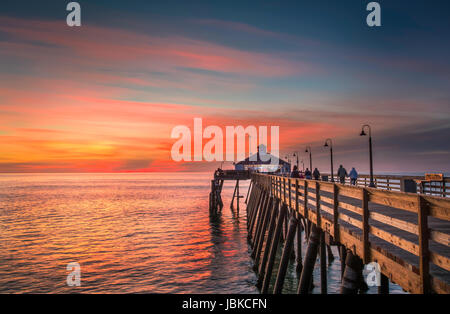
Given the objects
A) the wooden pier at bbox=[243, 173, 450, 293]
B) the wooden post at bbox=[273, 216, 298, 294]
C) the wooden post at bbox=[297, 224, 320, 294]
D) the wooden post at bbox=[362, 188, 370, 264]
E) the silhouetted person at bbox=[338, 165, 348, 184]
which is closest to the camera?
the wooden pier at bbox=[243, 173, 450, 293]

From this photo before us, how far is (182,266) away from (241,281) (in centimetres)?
415

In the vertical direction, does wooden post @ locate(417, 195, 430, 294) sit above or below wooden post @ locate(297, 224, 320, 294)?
above

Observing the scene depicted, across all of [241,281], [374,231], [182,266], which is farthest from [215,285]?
[374,231]

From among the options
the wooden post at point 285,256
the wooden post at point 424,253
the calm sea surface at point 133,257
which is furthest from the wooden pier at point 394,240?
the calm sea surface at point 133,257

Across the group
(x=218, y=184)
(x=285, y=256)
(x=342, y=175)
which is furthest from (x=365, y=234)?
(x=218, y=184)

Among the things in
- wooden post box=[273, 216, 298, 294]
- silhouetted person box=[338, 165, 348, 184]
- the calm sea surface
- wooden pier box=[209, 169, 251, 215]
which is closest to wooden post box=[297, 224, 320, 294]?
wooden post box=[273, 216, 298, 294]

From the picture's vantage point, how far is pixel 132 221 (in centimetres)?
3597

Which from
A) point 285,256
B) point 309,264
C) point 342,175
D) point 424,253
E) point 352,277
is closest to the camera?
point 424,253

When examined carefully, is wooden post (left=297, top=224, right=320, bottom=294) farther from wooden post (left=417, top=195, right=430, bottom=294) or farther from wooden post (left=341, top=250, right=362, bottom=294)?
wooden post (left=417, top=195, right=430, bottom=294)

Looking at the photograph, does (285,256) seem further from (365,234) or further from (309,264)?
(365,234)

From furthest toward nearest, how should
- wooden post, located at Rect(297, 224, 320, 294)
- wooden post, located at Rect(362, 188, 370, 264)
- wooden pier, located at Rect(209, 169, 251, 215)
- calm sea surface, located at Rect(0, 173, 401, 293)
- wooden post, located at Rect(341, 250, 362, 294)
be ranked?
wooden pier, located at Rect(209, 169, 251, 215), calm sea surface, located at Rect(0, 173, 401, 293), wooden post, located at Rect(297, 224, 320, 294), wooden post, located at Rect(341, 250, 362, 294), wooden post, located at Rect(362, 188, 370, 264)

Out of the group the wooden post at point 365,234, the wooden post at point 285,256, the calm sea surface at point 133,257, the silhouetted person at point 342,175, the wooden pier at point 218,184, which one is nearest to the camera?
the wooden post at point 365,234

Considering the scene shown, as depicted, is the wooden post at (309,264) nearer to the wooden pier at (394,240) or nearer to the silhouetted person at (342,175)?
the wooden pier at (394,240)
